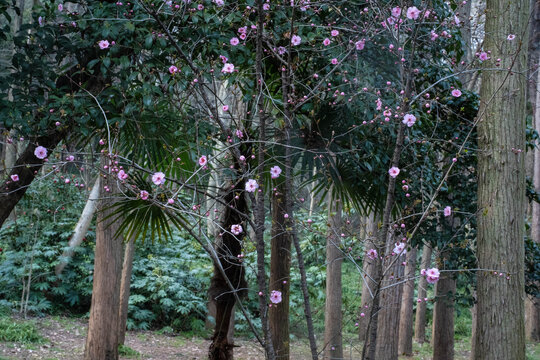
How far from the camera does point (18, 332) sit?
9.48 m

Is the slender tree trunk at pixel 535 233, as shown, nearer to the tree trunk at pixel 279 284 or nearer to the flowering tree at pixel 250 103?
the flowering tree at pixel 250 103

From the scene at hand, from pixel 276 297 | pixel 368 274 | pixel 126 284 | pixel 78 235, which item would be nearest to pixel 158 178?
pixel 276 297

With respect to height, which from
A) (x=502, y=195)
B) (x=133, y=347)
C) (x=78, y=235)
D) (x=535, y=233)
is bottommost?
(x=133, y=347)

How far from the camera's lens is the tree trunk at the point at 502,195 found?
16.6ft

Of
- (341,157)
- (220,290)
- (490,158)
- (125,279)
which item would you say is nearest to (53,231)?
(125,279)

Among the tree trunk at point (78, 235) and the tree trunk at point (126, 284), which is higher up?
the tree trunk at point (78, 235)

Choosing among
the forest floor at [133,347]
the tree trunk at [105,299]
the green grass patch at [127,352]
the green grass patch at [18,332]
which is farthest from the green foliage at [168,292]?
the tree trunk at [105,299]

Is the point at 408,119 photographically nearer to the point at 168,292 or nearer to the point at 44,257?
the point at 168,292

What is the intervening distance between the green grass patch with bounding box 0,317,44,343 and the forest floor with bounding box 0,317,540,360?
0.11 m

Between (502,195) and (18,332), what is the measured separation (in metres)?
8.04

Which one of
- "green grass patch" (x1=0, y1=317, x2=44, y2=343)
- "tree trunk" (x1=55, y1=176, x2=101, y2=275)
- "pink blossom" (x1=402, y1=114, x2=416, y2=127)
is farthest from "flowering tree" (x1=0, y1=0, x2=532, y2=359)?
"tree trunk" (x1=55, y1=176, x2=101, y2=275)

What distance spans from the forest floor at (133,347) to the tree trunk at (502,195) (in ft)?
13.0

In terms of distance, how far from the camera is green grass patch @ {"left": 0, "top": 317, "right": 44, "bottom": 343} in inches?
366

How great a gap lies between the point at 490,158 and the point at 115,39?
3.53m
